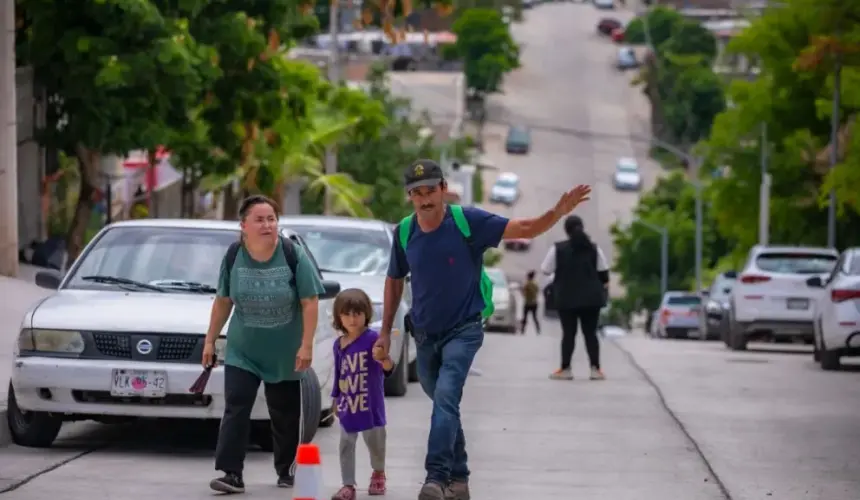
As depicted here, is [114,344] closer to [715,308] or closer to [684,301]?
[715,308]

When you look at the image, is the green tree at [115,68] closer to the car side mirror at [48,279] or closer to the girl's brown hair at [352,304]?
the car side mirror at [48,279]

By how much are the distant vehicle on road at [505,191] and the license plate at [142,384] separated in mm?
113188

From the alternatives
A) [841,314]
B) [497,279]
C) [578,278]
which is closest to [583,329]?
[578,278]

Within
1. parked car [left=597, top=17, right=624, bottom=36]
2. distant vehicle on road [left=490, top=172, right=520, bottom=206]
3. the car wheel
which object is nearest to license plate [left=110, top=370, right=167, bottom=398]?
the car wheel

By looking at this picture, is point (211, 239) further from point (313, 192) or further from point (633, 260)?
point (633, 260)

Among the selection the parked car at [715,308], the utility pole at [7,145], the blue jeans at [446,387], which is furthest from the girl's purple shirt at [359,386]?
the parked car at [715,308]

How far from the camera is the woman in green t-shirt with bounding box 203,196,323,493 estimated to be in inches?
440

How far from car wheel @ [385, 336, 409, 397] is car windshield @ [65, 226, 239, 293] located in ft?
14.2

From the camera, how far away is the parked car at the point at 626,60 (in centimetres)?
17362

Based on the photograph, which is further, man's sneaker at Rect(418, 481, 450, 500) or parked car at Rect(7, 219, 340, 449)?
parked car at Rect(7, 219, 340, 449)

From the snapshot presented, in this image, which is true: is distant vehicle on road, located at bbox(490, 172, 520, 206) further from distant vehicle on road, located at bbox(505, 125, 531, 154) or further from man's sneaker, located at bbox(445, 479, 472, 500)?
man's sneaker, located at bbox(445, 479, 472, 500)

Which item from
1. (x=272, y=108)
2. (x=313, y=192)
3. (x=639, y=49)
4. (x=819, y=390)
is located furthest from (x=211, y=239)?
(x=639, y=49)

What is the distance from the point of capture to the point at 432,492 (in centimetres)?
1056

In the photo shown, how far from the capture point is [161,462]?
41.5 ft
